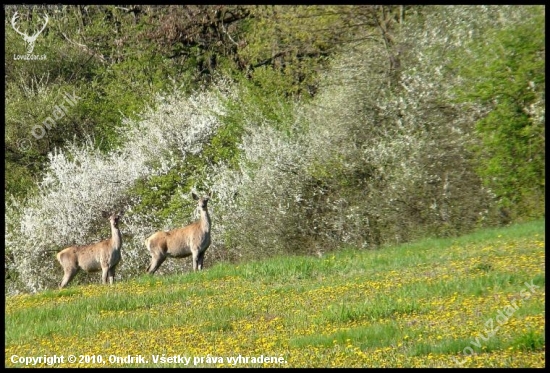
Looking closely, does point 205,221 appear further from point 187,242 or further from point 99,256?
point 99,256

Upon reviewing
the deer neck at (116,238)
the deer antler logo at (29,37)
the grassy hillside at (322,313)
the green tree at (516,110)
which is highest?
the deer antler logo at (29,37)

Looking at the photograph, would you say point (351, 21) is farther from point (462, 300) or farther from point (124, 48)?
point (462, 300)

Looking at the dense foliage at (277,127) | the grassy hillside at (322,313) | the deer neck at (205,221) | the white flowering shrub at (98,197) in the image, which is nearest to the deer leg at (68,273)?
the deer neck at (205,221)

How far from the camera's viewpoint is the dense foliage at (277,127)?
78.0ft

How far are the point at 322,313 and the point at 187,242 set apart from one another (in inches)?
430

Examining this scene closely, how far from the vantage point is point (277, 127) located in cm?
3075

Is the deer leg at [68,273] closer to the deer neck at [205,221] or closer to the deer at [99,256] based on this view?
the deer at [99,256]

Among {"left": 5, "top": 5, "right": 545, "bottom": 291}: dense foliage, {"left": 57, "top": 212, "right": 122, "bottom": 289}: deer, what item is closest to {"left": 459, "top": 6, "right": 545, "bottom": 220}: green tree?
{"left": 5, "top": 5, "right": 545, "bottom": 291}: dense foliage

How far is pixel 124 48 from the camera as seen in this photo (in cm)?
4119

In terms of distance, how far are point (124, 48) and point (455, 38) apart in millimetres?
19805

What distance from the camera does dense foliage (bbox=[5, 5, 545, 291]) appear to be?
936 inches

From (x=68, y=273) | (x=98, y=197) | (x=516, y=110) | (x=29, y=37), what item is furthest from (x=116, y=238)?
(x=29, y=37)

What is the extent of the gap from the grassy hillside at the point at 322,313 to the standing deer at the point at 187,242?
3.08 metres

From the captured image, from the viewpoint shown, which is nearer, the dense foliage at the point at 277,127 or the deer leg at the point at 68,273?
the dense foliage at the point at 277,127
